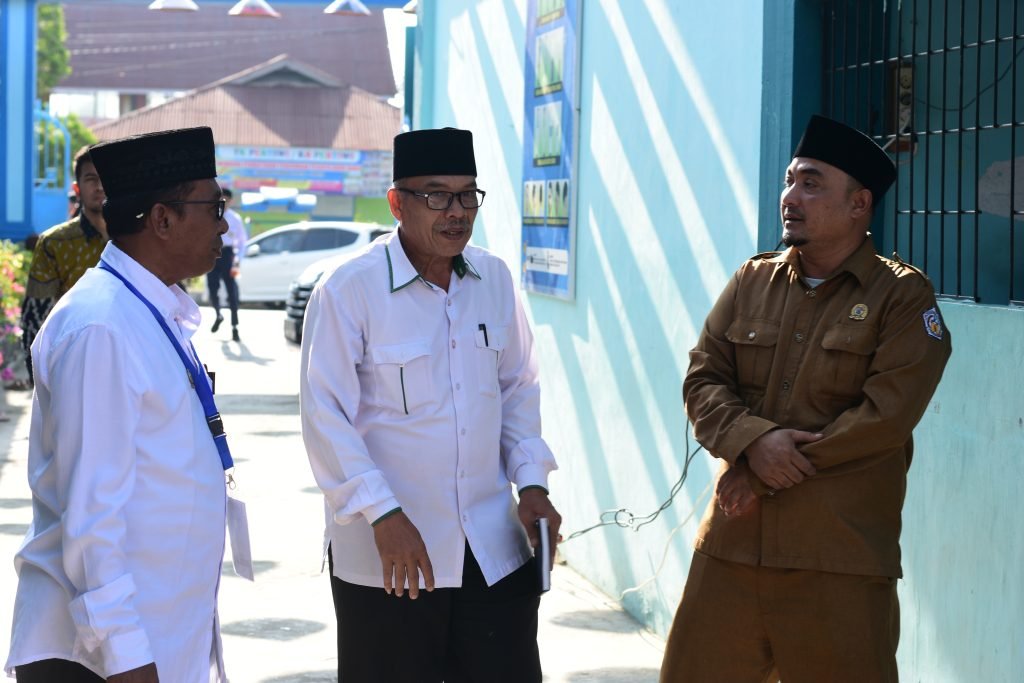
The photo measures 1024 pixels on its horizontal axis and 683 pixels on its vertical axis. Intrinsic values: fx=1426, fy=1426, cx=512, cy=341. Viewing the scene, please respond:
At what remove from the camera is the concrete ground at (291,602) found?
5660mm

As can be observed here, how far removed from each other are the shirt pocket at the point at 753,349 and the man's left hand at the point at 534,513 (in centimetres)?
60

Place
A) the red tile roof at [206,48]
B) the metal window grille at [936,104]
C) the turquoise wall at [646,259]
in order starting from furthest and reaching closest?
the red tile roof at [206,48] < the turquoise wall at [646,259] < the metal window grille at [936,104]

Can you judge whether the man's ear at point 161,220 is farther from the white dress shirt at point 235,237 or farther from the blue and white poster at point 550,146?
the white dress shirt at point 235,237

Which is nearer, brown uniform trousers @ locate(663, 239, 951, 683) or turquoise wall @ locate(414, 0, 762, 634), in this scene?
brown uniform trousers @ locate(663, 239, 951, 683)

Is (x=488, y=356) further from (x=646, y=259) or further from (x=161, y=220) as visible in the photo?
(x=646, y=259)

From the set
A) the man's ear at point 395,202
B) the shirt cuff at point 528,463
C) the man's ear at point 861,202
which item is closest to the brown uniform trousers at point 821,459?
the man's ear at point 861,202

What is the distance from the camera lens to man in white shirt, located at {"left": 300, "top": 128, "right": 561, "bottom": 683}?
353cm

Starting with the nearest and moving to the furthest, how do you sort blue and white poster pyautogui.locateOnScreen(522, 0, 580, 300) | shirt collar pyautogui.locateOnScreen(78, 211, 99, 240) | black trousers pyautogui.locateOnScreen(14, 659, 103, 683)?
black trousers pyautogui.locateOnScreen(14, 659, 103, 683)
shirt collar pyautogui.locateOnScreen(78, 211, 99, 240)
blue and white poster pyautogui.locateOnScreen(522, 0, 580, 300)

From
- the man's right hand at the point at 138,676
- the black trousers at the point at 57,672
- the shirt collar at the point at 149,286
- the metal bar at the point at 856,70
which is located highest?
the metal bar at the point at 856,70

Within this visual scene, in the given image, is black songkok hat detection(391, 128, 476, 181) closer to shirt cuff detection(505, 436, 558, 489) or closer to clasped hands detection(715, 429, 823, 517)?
shirt cuff detection(505, 436, 558, 489)

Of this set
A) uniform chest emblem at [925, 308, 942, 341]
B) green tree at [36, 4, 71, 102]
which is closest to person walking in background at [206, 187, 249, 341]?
uniform chest emblem at [925, 308, 942, 341]

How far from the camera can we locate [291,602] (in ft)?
21.6

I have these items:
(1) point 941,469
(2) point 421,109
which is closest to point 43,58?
(2) point 421,109

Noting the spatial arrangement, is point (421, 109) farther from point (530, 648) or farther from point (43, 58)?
point (43, 58)
